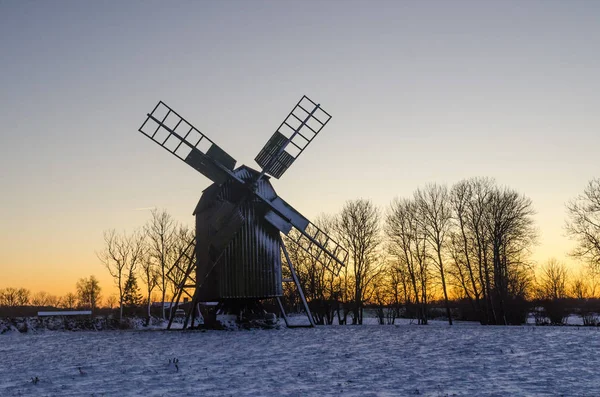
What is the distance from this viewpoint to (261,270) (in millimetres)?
26844

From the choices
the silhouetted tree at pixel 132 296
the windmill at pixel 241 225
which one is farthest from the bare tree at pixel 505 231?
the silhouetted tree at pixel 132 296

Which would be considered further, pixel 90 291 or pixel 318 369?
pixel 90 291

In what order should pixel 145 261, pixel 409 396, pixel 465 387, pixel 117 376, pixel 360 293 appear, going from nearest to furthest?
1. pixel 409 396
2. pixel 465 387
3. pixel 117 376
4. pixel 360 293
5. pixel 145 261

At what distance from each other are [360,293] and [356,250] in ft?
12.8

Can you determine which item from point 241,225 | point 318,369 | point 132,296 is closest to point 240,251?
point 241,225

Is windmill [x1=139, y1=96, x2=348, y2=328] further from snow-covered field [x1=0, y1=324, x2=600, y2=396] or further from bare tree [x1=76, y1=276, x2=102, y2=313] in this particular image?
bare tree [x1=76, y1=276, x2=102, y2=313]

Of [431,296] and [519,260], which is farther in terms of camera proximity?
[431,296]

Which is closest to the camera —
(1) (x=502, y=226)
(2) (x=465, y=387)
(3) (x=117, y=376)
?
(2) (x=465, y=387)

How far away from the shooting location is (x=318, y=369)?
12023mm

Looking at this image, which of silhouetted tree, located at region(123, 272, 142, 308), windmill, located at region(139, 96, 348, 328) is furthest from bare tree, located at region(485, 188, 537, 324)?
silhouetted tree, located at region(123, 272, 142, 308)

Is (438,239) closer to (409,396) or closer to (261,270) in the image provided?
(261,270)

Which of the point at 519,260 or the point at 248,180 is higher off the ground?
the point at 248,180

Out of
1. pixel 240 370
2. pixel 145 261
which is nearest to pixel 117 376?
pixel 240 370

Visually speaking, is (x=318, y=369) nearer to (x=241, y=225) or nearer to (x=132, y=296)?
(x=241, y=225)
